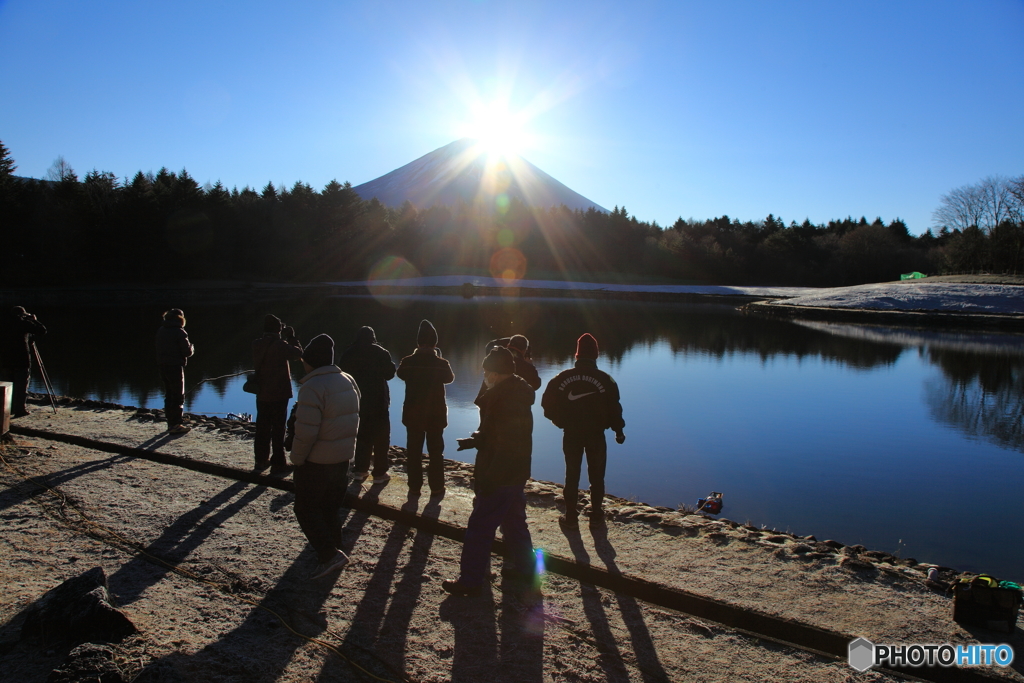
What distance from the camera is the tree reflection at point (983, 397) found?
11117 millimetres

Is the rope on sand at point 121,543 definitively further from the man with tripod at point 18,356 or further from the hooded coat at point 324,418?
the man with tripod at point 18,356

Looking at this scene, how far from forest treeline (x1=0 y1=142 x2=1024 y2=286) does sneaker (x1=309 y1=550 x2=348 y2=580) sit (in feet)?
169

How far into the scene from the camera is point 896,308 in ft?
125

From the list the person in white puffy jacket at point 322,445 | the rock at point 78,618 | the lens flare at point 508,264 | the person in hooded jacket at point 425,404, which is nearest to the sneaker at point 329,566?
the person in white puffy jacket at point 322,445

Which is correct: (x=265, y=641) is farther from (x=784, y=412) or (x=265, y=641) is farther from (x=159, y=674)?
(x=784, y=412)

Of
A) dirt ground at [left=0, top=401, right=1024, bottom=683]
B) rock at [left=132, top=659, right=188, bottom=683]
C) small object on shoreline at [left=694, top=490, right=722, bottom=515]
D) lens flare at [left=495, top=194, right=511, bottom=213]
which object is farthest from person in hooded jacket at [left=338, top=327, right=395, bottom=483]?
lens flare at [left=495, top=194, right=511, bottom=213]

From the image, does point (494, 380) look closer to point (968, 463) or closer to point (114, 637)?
point (114, 637)

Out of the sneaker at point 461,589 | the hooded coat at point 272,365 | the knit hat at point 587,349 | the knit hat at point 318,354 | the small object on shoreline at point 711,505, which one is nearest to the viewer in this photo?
the sneaker at point 461,589

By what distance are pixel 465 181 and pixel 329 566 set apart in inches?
6567

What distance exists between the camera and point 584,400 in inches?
199

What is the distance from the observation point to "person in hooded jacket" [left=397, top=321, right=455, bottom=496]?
18.6ft

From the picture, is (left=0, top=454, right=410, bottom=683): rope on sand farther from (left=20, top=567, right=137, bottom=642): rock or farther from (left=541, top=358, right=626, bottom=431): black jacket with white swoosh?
(left=541, top=358, right=626, bottom=431): black jacket with white swoosh

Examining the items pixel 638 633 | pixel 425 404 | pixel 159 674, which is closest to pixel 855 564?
pixel 638 633
